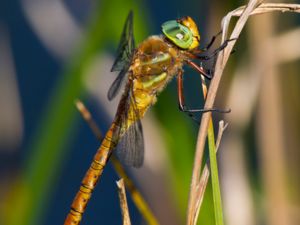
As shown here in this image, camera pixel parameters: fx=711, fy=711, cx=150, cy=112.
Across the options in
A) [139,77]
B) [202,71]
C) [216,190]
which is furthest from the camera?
[139,77]

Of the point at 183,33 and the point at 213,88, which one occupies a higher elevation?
the point at 183,33

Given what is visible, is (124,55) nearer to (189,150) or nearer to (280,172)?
(189,150)

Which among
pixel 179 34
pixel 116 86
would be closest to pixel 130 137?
pixel 116 86

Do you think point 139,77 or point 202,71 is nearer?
point 202,71

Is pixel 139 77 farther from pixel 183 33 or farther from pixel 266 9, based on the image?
pixel 266 9

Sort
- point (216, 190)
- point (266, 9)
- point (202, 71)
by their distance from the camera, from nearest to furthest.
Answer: point (216, 190) < point (266, 9) < point (202, 71)

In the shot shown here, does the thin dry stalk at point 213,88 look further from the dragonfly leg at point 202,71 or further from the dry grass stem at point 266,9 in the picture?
the dragonfly leg at point 202,71

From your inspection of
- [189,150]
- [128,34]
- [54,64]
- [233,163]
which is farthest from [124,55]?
[54,64]
